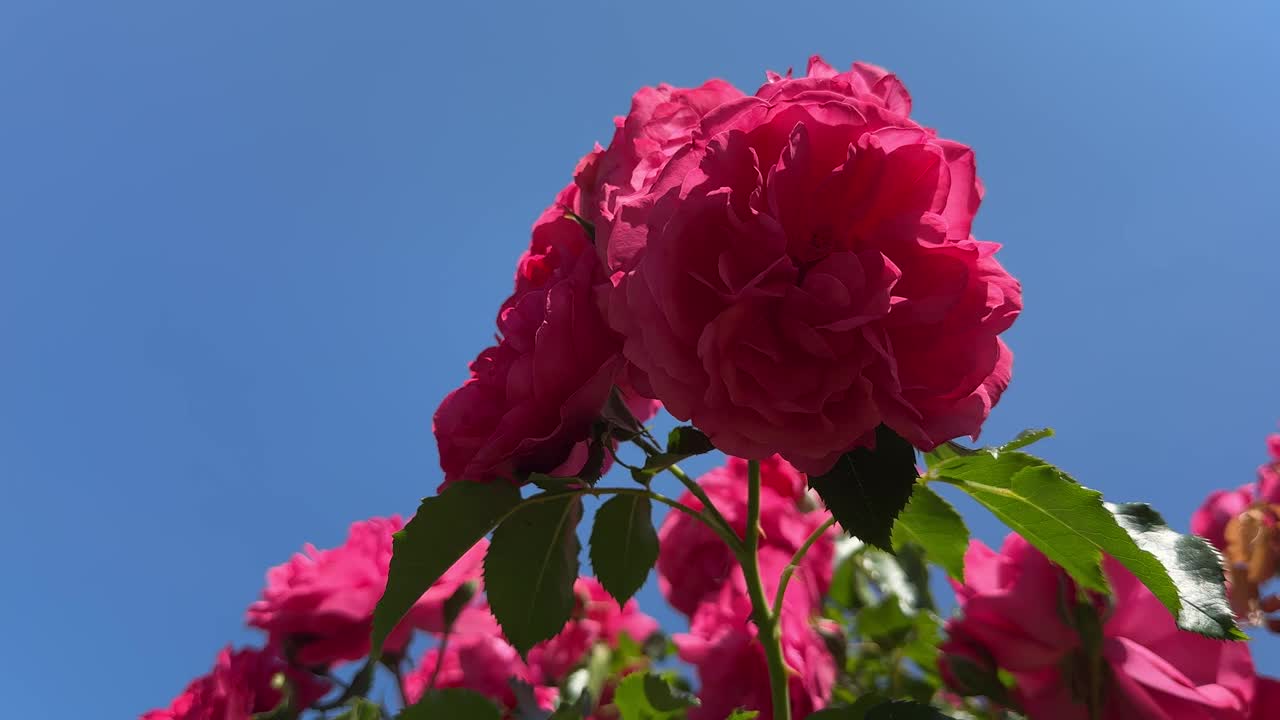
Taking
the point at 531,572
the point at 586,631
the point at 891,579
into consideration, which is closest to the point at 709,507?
the point at 531,572

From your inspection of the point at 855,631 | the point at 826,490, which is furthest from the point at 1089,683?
the point at 826,490

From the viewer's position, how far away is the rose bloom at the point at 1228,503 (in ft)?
5.53

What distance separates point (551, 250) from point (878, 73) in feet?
1.25

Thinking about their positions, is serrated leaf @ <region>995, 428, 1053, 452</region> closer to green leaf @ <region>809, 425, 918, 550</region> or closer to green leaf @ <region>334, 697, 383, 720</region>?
green leaf @ <region>809, 425, 918, 550</region>

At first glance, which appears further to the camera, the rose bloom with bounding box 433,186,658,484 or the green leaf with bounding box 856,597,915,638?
the green leaf with bounding box 856,597,915,638

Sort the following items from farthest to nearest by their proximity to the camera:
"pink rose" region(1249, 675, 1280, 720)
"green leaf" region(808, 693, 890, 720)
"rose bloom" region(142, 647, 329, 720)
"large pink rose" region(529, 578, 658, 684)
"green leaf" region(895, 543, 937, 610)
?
"large pink rose" region(529, 578, 658, 684)
"green leaf" region(895, 543, 937, 610)
"rose bloom" region(142, 647, 329, 720)
"pink rose" region(1249, 675, 1280, 720)
"green leaf" region(808, 693, 890, 720)

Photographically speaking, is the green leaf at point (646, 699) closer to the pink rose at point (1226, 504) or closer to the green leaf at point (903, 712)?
the green leaf at point (903, 712)

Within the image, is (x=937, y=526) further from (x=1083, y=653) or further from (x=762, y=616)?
(x=1083, y=653)

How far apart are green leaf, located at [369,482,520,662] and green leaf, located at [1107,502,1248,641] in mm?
641

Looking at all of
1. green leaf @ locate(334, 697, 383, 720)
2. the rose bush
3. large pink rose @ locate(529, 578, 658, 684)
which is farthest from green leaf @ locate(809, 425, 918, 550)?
large pink rose @ locate(529, 578, 658, 684)

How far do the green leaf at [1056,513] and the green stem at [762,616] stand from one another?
0.20 m

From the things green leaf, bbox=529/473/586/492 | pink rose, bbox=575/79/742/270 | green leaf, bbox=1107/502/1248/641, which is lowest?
green leaf, bbox=1107/502/1248/641

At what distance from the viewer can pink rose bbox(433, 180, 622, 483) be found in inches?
32.0

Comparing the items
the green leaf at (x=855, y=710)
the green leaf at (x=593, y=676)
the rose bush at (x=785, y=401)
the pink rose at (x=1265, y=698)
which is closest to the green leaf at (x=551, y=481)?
the rose bush at (x=785, y=401)
